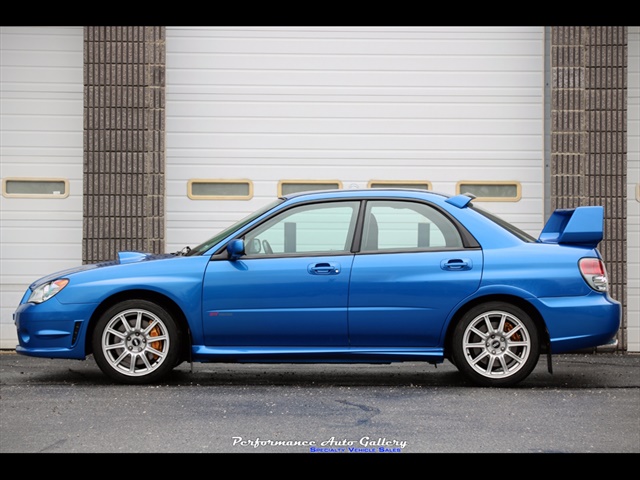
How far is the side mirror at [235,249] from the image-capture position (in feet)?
26.7

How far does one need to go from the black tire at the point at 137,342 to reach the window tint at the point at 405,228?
155 cm

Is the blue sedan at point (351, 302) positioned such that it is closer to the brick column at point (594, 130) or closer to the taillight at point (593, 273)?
the taillight at point (593, 273)

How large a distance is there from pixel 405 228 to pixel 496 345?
3.48 feet

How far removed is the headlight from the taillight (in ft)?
12.3

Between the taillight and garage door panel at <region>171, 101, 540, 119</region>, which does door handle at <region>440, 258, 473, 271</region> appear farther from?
garage door panel at <region>171, 101, 540, 119</region>

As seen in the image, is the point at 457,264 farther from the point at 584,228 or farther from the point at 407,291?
the point at 584,228

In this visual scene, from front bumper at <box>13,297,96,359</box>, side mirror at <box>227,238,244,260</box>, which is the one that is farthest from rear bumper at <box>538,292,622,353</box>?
front bumper at <box>13,297,96,359</box>

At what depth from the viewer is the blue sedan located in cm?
813

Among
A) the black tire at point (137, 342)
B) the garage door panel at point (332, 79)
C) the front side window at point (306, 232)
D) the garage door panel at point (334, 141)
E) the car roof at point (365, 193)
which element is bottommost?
the black tire at point (137, 342)

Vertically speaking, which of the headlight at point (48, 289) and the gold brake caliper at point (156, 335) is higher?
the headlight at point (48, 289)

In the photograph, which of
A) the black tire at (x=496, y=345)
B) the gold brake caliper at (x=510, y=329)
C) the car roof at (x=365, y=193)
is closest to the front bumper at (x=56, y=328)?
Answer: the car roof at (x=365, y=193)

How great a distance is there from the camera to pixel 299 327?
8.15 metres

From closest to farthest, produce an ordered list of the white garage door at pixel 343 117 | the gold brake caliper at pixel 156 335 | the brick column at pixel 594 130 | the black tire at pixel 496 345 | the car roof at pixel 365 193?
1. the black tire at pixel 496 345
2. the gold brake caliper at pixel 156 335
3. the car roof at pixel 365 193
4. the brick column at pixel 594 130
5. the white garage door at pixel 343 117

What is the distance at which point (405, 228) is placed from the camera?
27.3 ft
